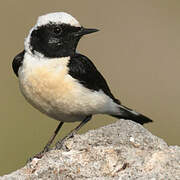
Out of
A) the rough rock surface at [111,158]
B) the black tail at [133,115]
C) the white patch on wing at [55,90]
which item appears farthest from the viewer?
the black tail at [133,115]

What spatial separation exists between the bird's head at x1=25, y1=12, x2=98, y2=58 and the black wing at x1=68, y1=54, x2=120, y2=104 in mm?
149

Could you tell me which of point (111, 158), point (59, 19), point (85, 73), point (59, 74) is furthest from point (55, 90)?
point (111, 158)

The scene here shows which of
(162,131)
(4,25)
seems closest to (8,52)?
(4,25)

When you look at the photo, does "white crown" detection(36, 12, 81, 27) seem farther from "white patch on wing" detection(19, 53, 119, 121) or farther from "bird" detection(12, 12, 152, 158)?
"white patch on wing" detection(19, 53, 119, 121)

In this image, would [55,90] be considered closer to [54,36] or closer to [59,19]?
[54,36]

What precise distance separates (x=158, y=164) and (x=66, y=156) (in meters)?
0.96

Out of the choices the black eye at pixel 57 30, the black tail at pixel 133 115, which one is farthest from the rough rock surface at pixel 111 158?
the black tail at pixel 133 115

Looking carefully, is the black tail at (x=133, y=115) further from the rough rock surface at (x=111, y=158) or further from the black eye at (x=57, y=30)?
the rough rock surface at (x=111, y=158)

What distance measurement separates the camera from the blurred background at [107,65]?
585 inches

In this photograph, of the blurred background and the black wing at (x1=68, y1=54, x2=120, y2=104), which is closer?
the black wing at (x1=68, y1=54, x2=120, y2=104)

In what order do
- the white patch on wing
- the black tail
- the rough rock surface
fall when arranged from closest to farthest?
the rough rock surface
the white patch on wing
the black tail

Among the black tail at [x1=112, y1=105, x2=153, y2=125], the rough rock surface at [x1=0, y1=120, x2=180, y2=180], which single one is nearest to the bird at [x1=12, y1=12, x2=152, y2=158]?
the black tail at [x1=112, y1=105, x2=153, y2=125]

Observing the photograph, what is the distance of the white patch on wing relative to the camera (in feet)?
29.9

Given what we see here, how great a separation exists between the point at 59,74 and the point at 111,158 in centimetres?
172
